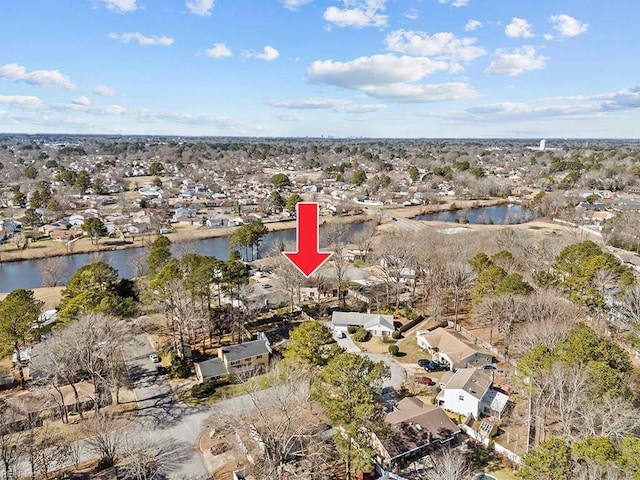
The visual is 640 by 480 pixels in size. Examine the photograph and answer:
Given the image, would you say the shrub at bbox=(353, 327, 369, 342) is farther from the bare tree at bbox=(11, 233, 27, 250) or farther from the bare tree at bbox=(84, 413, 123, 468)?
the bare tree at bbox=(11, 233, 27, 250)

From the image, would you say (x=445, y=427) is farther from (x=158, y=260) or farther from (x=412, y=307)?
(x=158, y=260)

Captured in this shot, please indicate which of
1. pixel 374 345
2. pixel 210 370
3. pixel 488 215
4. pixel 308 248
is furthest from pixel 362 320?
pixel 488 215

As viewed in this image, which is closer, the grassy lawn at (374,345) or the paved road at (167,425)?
the paved road at (167,425)

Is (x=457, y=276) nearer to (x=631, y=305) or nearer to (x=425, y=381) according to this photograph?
(x=425, y=381)

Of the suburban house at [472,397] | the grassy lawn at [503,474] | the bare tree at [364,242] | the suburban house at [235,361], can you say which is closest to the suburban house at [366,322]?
the suburban house at [235,361]

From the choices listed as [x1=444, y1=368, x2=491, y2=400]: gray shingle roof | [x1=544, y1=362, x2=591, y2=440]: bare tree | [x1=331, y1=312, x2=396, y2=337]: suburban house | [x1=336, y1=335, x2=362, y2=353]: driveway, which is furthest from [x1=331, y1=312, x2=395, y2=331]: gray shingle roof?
[x1=544, y1=362, x2=591, y2=440]: bare tree

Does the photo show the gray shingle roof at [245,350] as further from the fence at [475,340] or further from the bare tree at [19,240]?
the bare tree at [19,240]
